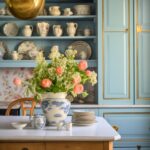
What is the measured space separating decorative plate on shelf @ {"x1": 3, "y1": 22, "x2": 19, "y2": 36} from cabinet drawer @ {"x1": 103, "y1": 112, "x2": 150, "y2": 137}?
1.55 meters

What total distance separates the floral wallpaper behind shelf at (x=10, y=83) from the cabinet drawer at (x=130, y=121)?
46.8 inches

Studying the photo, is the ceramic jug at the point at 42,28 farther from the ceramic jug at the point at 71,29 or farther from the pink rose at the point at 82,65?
the pink rose at the point at 82,65

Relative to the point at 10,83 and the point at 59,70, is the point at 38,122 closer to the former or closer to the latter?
the point at 59,70

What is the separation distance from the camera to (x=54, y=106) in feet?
7.85

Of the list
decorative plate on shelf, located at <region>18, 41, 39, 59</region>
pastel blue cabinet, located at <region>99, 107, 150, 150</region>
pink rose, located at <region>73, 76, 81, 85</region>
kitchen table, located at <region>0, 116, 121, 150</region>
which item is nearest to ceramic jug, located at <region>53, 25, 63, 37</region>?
decorative plate on shelf, located at <region>18, 41, 39, 59</region>

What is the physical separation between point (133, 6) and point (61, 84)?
2212mm

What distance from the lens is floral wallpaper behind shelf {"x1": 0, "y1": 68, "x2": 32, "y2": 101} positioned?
4.66 metres

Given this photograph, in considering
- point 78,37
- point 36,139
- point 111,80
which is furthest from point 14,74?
point 36,139

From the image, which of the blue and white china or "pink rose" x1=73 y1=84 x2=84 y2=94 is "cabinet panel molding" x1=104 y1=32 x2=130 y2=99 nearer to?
"pink rose" x1=73 y1=84 x2=84 y2=94

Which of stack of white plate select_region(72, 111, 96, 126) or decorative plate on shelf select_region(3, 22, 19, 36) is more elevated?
decorative plate on shelf select_region(3, 22, 19, 36)

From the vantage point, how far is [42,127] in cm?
230

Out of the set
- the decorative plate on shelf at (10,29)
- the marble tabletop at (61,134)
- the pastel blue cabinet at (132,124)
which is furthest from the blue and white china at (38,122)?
the decorative plate on shelf at (10,29)

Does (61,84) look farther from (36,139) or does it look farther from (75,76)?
(36,139)

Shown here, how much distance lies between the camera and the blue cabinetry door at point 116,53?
4.25 m
